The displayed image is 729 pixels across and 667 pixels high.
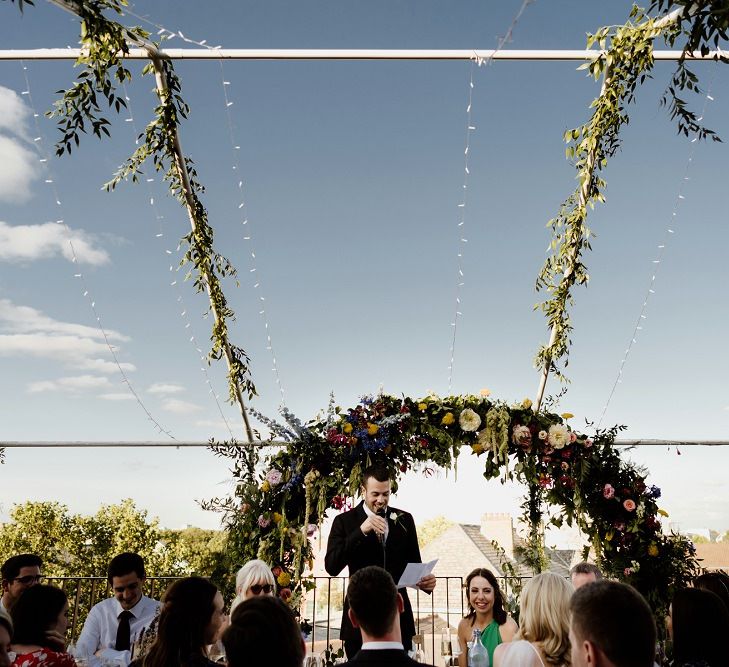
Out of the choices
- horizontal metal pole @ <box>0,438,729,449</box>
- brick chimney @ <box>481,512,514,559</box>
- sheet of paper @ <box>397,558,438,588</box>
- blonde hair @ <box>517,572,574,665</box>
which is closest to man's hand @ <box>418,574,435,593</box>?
sheet of paper @ <box>397,558,438,588</box>

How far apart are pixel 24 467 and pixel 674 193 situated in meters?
6.51

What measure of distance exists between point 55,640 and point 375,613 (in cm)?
125

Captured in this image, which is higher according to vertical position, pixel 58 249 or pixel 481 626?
pixel 58 249

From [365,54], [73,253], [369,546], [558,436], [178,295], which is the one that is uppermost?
[365,54]

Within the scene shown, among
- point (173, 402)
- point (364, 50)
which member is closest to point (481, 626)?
point (364, 50)

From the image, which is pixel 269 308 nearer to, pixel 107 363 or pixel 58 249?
pixel 107 363

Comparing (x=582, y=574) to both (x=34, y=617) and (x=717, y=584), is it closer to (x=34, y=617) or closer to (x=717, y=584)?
(x=717, y=584)

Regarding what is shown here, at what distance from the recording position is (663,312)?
750cm

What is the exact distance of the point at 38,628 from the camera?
8.06 feet

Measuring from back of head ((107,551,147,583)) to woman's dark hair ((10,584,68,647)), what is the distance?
1234mm

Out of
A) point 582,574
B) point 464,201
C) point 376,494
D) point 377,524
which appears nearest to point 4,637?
point 377,524

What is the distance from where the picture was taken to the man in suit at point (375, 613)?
202 centimetres

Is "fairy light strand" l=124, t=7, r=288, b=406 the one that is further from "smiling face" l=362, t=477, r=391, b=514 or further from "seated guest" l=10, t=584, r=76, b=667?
"seated guest" l=10, t=584, r=76, b=667

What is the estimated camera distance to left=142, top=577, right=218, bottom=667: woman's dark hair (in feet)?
6.82
